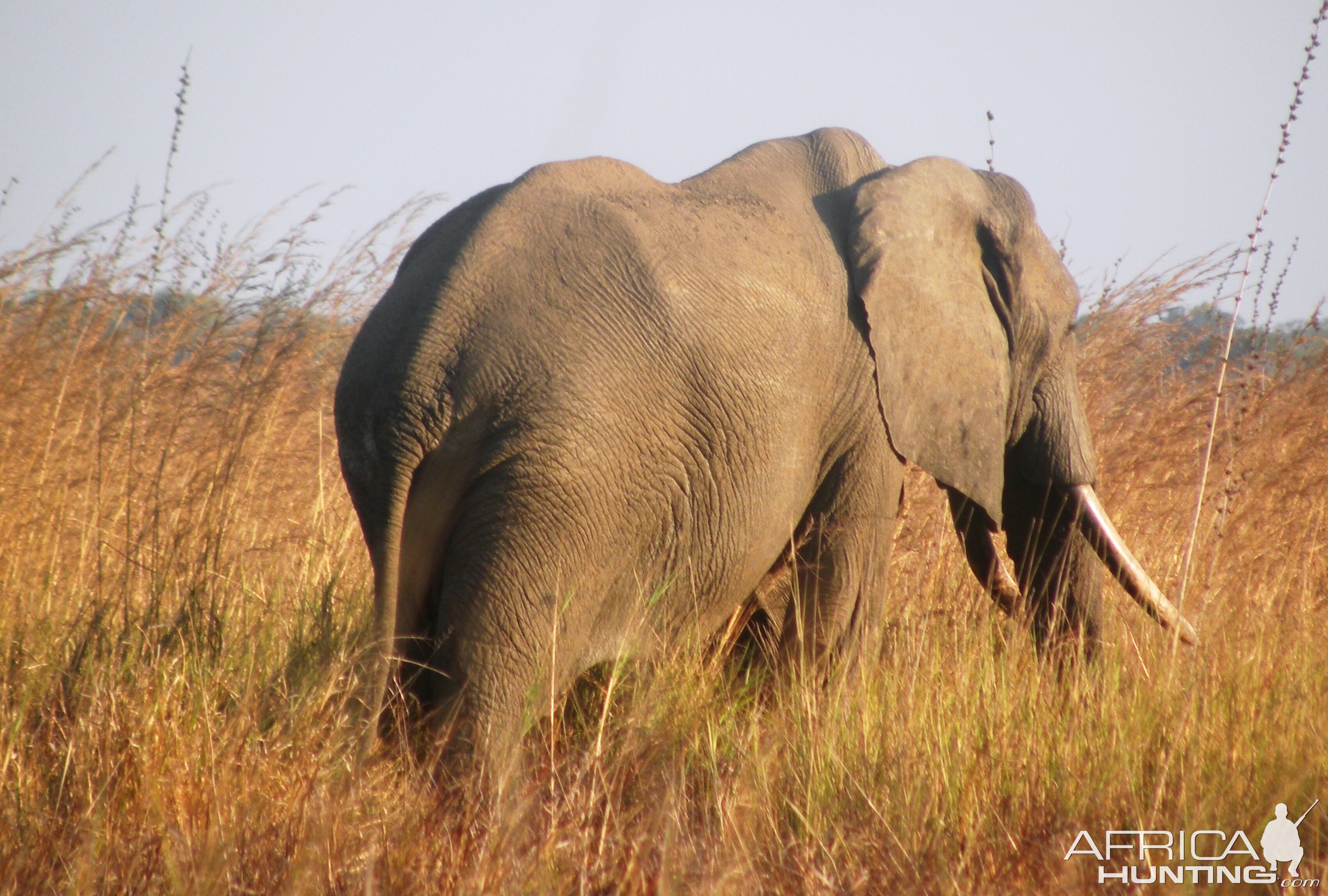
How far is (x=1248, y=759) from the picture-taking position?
301 cm

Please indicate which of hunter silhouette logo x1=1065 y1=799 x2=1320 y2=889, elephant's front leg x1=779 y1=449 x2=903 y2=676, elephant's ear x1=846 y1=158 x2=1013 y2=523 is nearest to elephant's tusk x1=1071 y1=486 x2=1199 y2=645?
elephant's ear x1=846 y1=158 x2=1013 y2=523

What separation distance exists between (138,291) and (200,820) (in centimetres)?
398

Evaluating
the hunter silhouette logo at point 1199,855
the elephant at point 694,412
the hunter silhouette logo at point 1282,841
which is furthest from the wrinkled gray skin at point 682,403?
the hunter silhouette logo at point 1282,841

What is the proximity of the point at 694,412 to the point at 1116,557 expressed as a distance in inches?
82.2

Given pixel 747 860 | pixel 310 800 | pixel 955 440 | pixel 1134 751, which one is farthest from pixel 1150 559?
pixel 310 800

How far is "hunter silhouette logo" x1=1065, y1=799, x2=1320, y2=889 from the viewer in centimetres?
255

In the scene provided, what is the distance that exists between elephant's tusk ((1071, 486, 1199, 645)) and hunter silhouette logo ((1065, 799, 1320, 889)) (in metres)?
1.56

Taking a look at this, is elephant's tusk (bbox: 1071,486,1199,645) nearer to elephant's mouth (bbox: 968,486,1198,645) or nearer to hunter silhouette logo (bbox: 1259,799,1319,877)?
elephant's mouth (bbox: 968,486,1198,645)

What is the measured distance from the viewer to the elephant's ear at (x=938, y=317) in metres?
3.84

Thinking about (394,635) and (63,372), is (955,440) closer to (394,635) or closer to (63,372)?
(394,635)

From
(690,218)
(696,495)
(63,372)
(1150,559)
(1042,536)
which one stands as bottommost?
(1150,559)

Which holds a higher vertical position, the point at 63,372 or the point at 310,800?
the point at 63,372

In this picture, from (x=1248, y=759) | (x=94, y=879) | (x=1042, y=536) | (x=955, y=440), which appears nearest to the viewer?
(x=94, y=879)

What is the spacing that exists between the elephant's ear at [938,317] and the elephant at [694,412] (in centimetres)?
1
